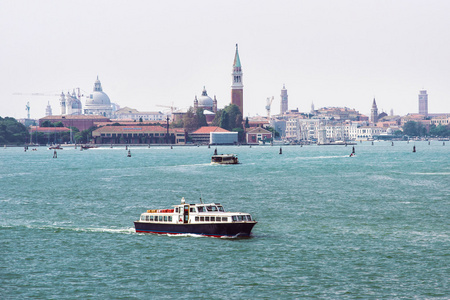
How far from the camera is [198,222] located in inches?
1601

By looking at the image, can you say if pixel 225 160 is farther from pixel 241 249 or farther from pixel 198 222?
pixel 241 249

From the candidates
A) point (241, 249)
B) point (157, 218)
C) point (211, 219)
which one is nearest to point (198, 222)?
point (211, 219)

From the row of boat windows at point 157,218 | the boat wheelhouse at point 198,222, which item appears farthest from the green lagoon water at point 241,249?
the row of boat windows at point 157,218

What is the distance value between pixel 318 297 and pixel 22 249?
55.9 ft

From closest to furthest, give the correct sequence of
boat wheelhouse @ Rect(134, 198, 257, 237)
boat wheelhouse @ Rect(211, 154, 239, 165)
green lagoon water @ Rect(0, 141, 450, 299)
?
1. green lagoon water @ Rect(0, 141, 450, 299)
2. boat wheelhouse @ Rect(134, 198, 257, 237)
3. boat wheelhouse @ Rect(211, 154, 239, 165)

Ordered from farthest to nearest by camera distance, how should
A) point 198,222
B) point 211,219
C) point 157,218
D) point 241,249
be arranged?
point 157,218 → point 198,222 → point 211,219 → point 241,249

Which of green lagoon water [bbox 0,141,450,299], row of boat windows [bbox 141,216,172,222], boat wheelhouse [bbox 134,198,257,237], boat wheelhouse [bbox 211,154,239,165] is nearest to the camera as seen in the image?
green lagoon water [bbox 0,141,450,299]

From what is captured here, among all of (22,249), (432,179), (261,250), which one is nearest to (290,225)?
(261,250)

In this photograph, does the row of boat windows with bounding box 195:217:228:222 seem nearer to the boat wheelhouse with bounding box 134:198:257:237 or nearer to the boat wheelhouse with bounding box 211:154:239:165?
the boat wheelhouse with bounding box 134:198:257:237

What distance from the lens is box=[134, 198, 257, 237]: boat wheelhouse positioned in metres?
40.0

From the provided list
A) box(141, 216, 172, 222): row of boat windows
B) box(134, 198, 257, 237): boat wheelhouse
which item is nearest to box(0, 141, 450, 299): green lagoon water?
box(134, 198, 257, 237): boat wheelhouse

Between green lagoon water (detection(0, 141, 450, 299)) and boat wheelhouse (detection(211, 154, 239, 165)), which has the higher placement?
boat wheelhouse (detection(211, 154, 239, 165))

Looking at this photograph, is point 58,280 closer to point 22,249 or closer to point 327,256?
point 22,249

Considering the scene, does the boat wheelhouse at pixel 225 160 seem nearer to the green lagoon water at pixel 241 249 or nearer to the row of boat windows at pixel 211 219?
the green lagoon water at pixel 241 249
